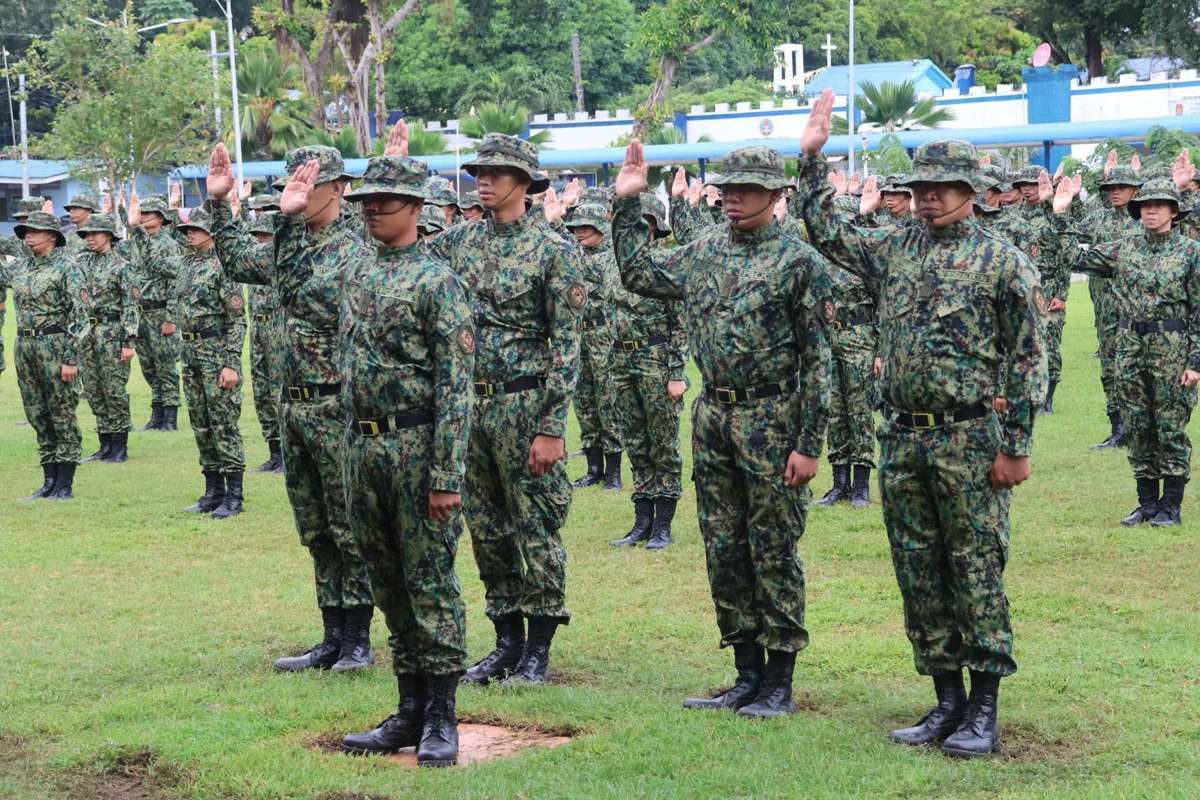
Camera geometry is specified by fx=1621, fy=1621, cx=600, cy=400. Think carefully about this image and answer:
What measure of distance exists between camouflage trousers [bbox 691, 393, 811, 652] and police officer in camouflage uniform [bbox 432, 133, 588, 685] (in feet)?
2.61

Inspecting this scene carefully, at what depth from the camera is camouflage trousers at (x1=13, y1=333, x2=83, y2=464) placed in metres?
13.4

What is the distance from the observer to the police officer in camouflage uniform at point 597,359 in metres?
12.3

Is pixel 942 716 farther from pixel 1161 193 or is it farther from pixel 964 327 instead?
pixel 1161 193

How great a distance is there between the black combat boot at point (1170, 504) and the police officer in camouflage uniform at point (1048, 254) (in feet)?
16.2

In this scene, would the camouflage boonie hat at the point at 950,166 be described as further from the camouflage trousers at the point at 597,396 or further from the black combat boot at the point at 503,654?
the camouflage trousers at the point at 597,396

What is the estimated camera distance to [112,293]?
16.2m

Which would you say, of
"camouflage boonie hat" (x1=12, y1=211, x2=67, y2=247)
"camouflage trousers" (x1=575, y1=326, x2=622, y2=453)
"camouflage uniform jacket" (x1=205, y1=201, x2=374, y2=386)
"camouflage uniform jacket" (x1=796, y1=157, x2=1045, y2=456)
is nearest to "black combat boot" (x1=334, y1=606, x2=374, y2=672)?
"camouflage uniform jacket" (x1=205, y1=201, x2=374, y2=386)

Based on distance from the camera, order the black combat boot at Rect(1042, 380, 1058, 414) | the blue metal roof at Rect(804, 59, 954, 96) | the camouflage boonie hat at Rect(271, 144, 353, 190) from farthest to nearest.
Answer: the blue metal roof at Rect(804, 59, 954, 96)
the black combat boot at Rect(1042, 380, 1058, 414)
the camouflage boonie hat at Rect(271, 144, 353, 190)

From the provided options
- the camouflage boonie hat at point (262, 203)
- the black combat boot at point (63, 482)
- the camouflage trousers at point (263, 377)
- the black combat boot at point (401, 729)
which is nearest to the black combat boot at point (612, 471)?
the camouflage trousers at point (263, 377)

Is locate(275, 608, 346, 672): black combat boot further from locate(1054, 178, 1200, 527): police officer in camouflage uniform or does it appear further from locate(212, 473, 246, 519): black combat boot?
locate(1054, 178, 1200, 527): police officer in camouflage uniform

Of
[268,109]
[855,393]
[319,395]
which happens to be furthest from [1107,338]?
[268,109]

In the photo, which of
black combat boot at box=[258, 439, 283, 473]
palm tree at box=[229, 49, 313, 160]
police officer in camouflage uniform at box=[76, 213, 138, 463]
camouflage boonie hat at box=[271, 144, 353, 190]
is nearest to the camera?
camouflage boonie hat at box=[271, 144, 353, 190]

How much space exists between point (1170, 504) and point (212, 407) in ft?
24.0

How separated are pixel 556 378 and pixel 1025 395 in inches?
88.0
